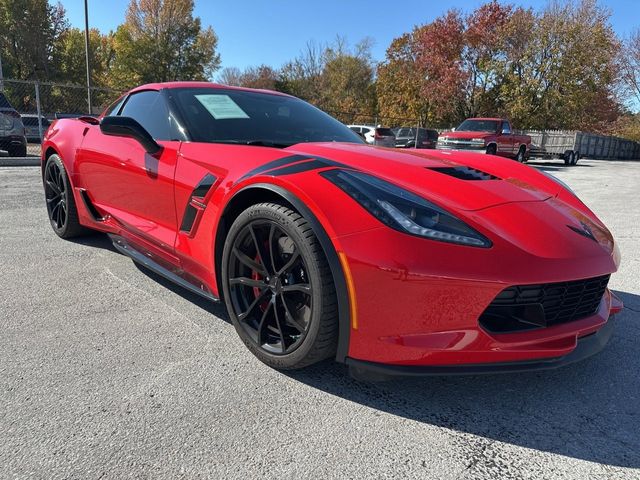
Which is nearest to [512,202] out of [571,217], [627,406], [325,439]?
[571,217]

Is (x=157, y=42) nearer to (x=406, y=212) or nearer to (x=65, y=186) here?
(x=65, y=186)

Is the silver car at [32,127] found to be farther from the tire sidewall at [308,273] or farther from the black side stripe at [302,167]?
the black side stripe at [302,167]

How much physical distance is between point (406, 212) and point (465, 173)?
2.21 feet

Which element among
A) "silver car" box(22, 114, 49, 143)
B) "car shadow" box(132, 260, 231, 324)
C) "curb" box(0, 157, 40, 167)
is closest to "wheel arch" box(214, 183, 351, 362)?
"car shadow" box(132, 260, 231, 324)

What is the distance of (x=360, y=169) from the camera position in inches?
78.1

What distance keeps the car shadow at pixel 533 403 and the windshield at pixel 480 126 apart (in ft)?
52.6

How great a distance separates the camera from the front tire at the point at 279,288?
72.2 inches

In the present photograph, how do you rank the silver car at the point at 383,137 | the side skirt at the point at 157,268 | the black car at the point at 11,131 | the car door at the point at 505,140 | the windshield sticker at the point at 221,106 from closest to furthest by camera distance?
the side skirt at the point at 157,268 < the windshield sticker at the point at 221,106 < the black car at the point at 11,131 < the car door at the point at 505,140 < the silver car at the point at 383,137

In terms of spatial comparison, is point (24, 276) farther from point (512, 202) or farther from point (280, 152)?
point (512, 202)

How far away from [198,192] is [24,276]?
68.3 inches

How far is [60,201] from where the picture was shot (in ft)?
13.4

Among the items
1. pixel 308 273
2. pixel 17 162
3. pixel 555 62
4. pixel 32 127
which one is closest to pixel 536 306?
pixel 308 273

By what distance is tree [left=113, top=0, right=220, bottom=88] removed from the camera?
3728 centimetres

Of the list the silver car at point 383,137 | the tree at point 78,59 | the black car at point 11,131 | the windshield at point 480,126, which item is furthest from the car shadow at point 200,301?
the tree at point 78,59
